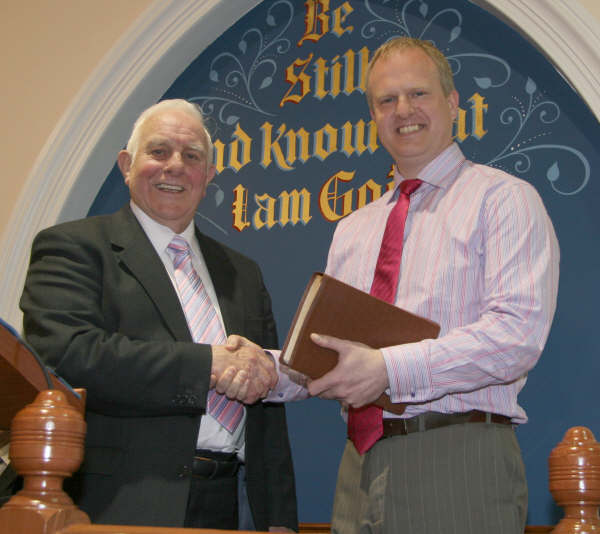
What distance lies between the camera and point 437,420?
1780mm

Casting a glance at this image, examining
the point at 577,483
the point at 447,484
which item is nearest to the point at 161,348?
the point at 447,484

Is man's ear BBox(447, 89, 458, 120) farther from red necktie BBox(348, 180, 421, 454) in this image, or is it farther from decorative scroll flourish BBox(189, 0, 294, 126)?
decorative scroll flourish BBox(189, 0, 294, 126)

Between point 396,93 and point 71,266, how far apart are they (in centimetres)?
91

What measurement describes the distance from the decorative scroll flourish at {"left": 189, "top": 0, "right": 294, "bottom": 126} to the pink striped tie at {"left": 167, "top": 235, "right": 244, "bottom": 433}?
1121 mm

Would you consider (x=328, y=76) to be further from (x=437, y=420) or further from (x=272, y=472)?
(x=437, y=420)

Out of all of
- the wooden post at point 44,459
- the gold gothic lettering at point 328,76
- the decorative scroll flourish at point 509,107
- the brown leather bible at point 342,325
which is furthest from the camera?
the gold gothic lettering at point 328,76

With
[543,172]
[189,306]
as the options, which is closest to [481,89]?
[543,172]

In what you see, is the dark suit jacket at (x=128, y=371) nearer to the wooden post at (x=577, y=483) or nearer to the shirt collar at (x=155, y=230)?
the shirt collar at (x=155, y=230)

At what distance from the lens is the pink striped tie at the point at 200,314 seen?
214cm

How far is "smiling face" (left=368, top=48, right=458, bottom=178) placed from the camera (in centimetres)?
214

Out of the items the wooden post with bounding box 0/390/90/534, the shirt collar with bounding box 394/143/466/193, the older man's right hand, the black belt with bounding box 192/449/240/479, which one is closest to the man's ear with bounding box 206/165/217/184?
the older man's right hand

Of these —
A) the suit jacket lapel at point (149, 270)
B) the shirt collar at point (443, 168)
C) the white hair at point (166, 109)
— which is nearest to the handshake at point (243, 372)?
the suit jacket lapel at point (149, 270)

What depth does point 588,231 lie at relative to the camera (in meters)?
2.62

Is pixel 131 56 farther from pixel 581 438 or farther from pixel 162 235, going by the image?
pixel 581 438
